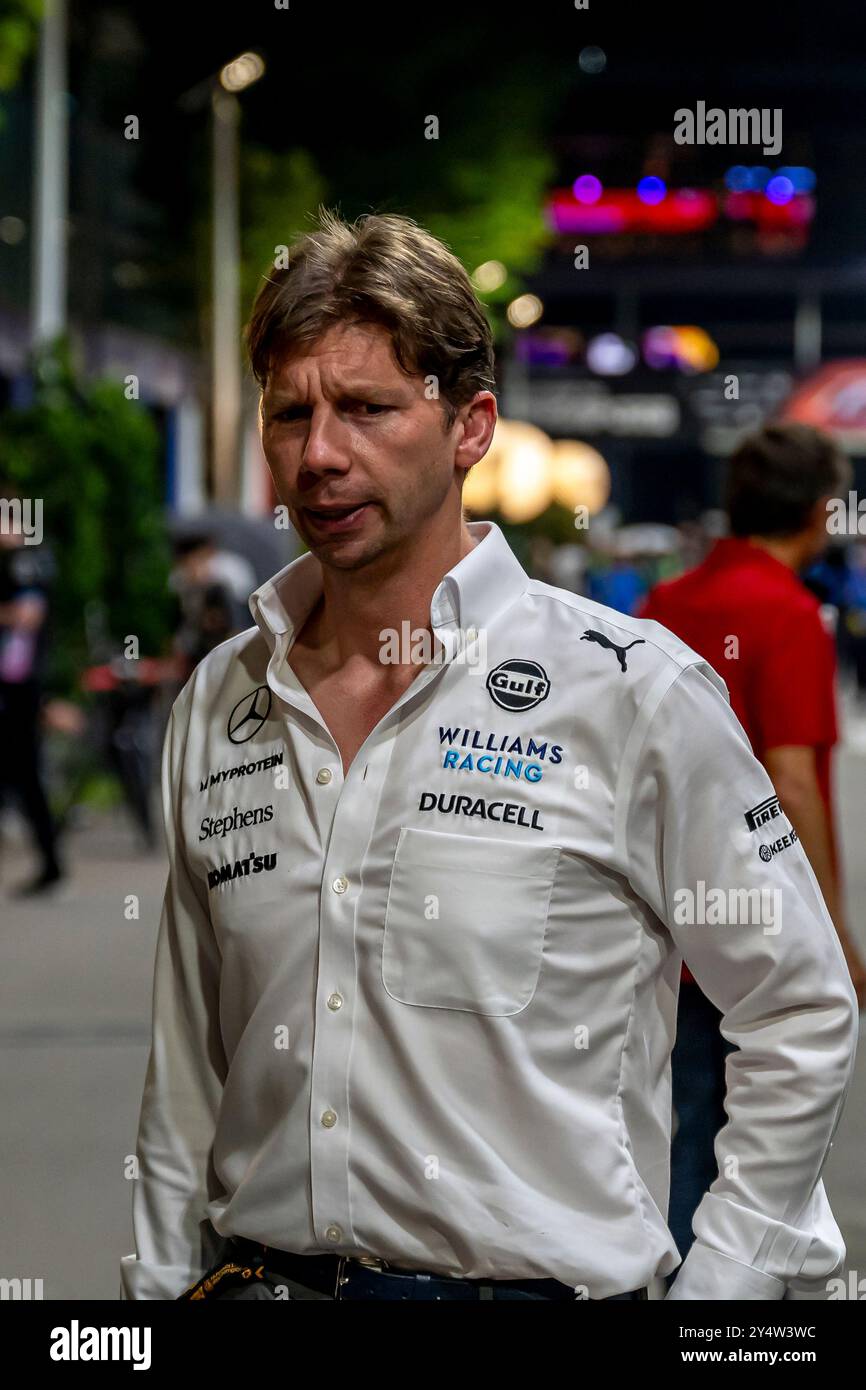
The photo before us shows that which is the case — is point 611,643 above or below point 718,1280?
above

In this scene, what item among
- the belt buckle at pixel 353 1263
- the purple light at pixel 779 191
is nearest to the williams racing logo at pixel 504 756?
the belt buckle at pixel 353 1263

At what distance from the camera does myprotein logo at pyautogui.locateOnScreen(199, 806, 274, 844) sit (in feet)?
7.14

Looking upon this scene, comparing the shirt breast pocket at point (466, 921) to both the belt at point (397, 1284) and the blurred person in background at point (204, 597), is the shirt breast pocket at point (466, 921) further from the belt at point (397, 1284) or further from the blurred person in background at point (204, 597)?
the blurred person in background at point (204, 597)

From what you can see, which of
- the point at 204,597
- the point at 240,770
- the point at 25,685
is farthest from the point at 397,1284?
the point at 204,597

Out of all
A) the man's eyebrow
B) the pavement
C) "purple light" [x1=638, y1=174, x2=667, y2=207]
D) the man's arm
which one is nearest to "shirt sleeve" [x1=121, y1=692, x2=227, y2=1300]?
the man's eyebrow

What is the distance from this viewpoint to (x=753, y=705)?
367cm

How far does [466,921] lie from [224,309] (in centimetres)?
2378

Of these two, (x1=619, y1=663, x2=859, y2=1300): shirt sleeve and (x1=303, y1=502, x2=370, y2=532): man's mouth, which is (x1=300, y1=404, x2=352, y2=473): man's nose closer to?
(x1=303, y1=502, x2=370, y2=532): man's mouth

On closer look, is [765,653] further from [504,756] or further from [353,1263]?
[353,1263]

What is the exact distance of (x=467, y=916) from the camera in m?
2.03

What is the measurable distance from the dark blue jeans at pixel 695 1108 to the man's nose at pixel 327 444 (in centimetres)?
173

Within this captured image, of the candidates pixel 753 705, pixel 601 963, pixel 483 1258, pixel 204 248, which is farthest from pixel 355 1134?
pixel 204 248

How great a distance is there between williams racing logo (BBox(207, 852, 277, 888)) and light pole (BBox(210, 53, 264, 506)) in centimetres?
2169
